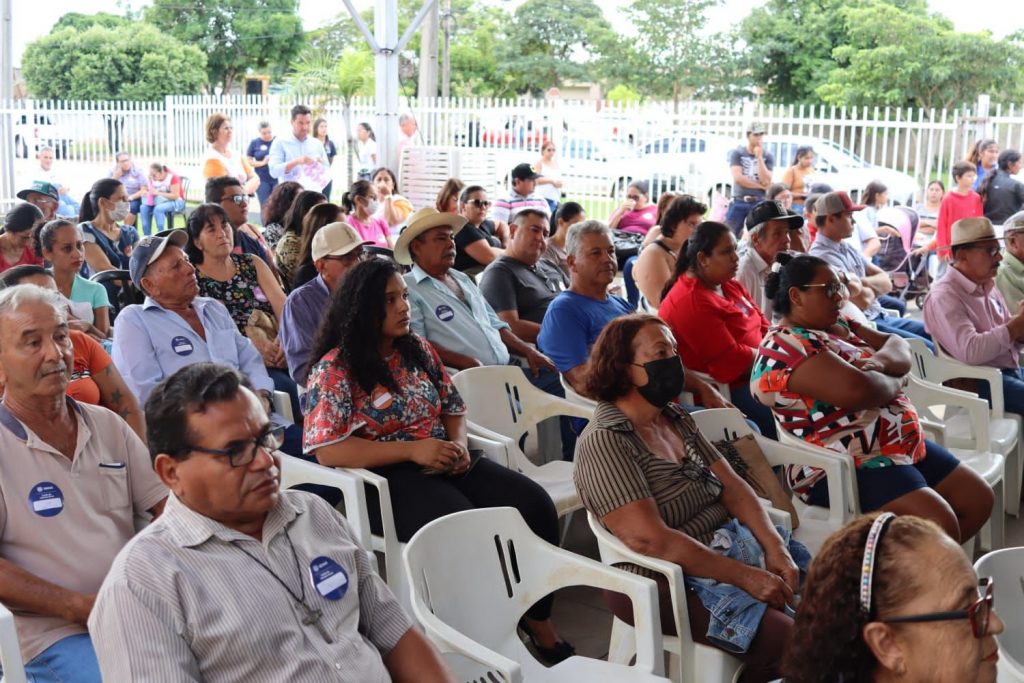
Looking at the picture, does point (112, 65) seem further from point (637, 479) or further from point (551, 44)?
point (637, 479)

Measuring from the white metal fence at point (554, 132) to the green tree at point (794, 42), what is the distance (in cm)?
1429

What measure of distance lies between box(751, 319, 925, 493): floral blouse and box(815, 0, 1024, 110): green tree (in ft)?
76.1

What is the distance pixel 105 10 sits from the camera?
A: 123 feet

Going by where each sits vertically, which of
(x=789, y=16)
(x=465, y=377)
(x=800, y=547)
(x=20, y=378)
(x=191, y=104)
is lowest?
(x=800, y=547)

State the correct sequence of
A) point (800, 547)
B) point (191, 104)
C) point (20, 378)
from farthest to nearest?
point (191, 104) → point (800, 547) → point (20, 378)

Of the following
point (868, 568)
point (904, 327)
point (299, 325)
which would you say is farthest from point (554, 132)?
point (868, 568)

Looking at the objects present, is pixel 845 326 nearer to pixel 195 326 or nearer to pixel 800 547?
pixel 800 547

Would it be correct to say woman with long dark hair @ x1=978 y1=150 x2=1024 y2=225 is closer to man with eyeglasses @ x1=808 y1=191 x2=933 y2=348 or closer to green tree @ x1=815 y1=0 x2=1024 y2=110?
man with eyeglasses @ x1=808 y1=191 x2=933 y2=348

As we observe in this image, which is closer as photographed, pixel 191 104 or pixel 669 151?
pixel 669 151

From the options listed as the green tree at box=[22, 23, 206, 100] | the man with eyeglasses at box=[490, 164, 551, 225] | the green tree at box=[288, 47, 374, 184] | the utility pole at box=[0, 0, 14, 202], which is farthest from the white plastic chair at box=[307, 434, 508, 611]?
the green tree at box=[22, 23, 206, 100]

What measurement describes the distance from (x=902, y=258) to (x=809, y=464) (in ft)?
20.6

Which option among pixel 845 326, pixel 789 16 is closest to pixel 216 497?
pixel 845 326

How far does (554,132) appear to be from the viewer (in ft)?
46.6

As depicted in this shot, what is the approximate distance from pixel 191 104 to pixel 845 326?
14.5 metres
